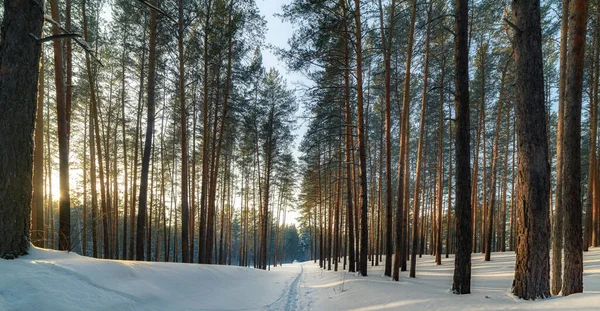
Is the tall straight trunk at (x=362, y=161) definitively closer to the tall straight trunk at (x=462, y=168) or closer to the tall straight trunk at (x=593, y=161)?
the tall straight trunk at (x=462, y=168)

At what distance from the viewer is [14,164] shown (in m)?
3.11

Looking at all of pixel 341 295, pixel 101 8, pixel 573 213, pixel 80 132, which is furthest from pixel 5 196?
pixel 80 132

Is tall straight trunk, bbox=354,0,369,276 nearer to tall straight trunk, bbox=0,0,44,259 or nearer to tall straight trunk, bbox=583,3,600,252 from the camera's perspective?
tall straight trunk, bbox=0,0,44,259

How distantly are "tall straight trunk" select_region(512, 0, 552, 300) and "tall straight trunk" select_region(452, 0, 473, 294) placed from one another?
940 mm

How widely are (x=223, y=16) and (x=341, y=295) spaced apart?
39.0 feet

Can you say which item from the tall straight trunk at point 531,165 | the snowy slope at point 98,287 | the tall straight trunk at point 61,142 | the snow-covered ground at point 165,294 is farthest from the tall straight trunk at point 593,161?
the tall straight trunk at point 61,142

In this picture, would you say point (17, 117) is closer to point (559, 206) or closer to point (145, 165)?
point (145, 165)

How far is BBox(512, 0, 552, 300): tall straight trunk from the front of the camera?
3.89 meters

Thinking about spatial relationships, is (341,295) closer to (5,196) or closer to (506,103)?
(5,196)

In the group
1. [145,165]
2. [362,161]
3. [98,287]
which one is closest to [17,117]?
[98,287]

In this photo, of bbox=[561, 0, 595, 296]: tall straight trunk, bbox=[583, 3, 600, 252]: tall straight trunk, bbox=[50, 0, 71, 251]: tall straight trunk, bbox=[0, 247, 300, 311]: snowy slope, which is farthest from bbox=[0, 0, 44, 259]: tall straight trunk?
bbox=[583, 3, 600, 252]: tall straight trunk

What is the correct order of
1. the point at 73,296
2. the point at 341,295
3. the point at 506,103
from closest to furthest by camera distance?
the point at 73,296 → the point at 341,295 → the point at 506,103

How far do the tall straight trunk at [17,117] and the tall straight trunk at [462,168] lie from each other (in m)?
6.77

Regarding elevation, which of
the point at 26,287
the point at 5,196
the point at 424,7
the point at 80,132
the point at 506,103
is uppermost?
the point at 424,7
